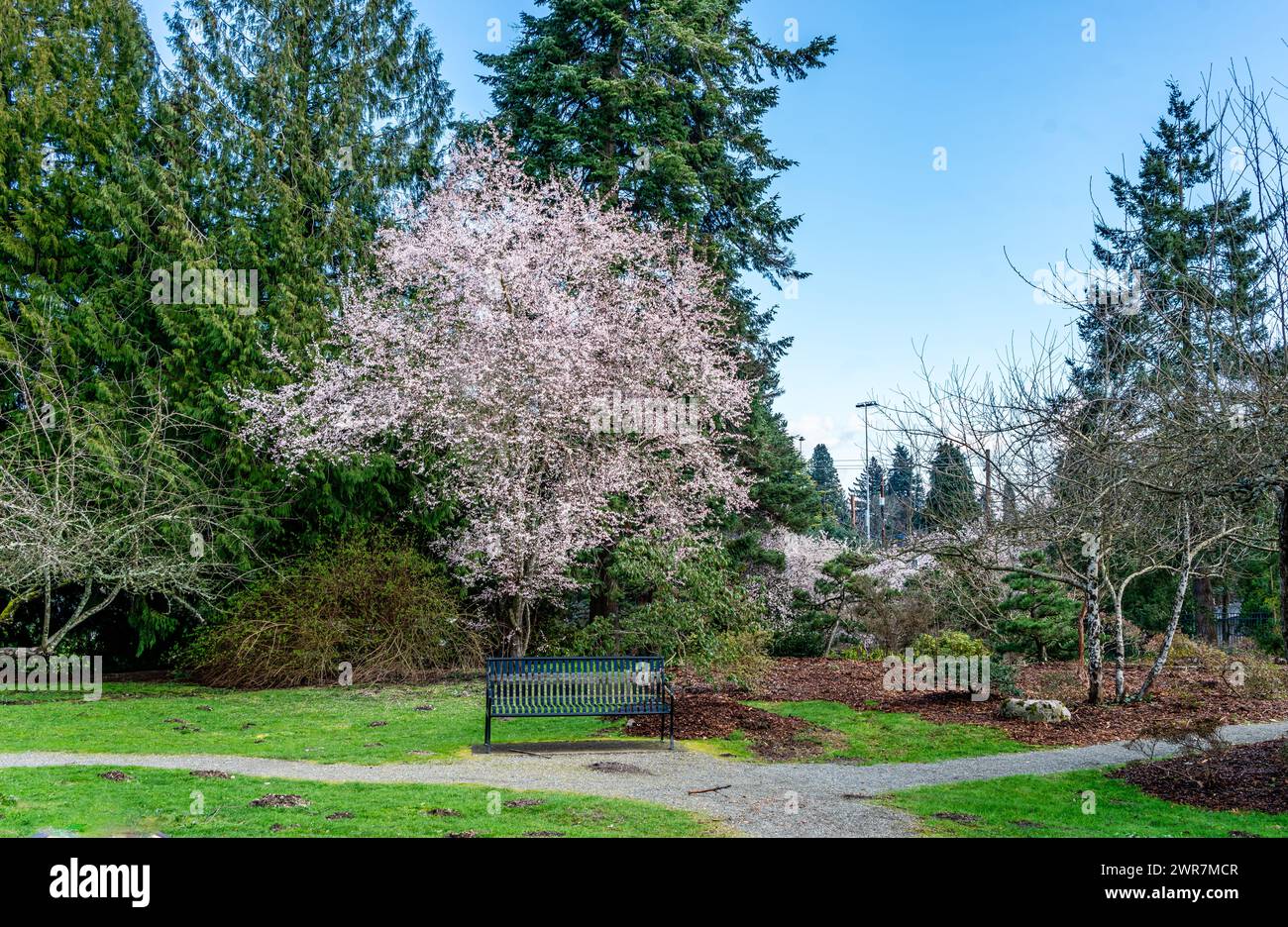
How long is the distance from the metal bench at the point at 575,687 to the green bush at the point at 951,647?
554 centimetres

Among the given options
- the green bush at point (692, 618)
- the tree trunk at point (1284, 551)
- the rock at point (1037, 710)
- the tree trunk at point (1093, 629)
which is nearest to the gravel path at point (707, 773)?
the rock at point (1037, 710)

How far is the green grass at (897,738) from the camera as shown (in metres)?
8.96

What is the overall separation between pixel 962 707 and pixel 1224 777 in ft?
13.8

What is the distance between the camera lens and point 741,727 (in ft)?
33.9

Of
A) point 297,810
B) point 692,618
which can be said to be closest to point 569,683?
point 692,618

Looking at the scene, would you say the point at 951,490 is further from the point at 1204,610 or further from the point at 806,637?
the point at 1204,610

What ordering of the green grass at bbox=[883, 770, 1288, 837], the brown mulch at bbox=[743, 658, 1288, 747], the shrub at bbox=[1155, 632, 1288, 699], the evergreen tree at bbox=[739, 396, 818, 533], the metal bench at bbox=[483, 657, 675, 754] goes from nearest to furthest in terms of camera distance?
the green grass at bbox=[883, 770, 1288, 837] < the metal bench at bbox=[483, 657, 675, 754] < the brown mulch at bbox=[743, 658, 1288, 747] < the shrub at bbox=[1155, 632, 1288, 699] < the evergreen tree at bbox=[739, 396, 818, 533]

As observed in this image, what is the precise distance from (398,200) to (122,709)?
1260 centimetres

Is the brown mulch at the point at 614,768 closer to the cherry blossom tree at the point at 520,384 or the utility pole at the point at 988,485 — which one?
the utility pole at the point at 988,485

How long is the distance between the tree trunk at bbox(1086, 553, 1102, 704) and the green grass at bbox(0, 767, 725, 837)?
6.44 m

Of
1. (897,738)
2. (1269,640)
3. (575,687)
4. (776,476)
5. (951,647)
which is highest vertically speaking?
(776,476)

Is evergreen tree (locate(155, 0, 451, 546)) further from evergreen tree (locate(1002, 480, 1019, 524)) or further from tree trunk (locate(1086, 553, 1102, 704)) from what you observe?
tree trunk (locate(1086, 553, 1102, 704))

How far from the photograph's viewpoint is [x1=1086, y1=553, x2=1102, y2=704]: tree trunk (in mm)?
10625

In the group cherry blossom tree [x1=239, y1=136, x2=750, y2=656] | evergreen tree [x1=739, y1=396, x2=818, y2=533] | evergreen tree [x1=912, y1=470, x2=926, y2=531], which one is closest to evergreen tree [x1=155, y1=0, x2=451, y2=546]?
cherry blossom tree [x1=239, y1=136, x2=750, y2=656]
